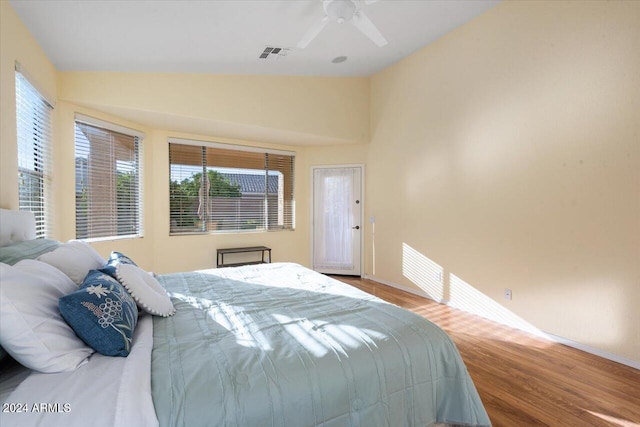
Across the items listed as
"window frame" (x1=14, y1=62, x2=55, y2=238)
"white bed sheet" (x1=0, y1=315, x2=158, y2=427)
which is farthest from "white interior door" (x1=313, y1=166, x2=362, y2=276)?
"white bed sheet" (x1=0, y1=315, x2=158, y2=427)

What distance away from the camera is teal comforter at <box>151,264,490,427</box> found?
1.05 m

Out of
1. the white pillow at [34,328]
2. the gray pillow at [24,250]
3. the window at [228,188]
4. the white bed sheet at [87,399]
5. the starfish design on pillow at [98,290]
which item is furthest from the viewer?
the window at [228,188]

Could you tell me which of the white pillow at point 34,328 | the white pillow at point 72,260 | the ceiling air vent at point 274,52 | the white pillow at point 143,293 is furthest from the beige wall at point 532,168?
the white pillow at point 72,260

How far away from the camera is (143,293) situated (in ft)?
5.24

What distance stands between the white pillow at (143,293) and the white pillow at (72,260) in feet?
0.69

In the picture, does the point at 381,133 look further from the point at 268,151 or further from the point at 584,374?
the point at 584,374

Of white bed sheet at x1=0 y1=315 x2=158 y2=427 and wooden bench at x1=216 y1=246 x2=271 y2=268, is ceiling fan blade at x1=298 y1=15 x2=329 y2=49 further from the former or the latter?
wooden bench at x1=216 y1=246 x2=271 y2=268

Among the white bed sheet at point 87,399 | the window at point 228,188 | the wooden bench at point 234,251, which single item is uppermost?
the window at point 228,188

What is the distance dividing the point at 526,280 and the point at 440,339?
6.90ft

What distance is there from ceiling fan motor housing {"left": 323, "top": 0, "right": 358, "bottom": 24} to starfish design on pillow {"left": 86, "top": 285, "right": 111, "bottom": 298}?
245cm

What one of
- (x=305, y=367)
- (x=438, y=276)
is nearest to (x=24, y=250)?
(x=305, y=367)

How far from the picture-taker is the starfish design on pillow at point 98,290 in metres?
1.28

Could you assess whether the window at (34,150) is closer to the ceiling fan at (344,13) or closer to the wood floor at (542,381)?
the ceiling fan at (344,13)

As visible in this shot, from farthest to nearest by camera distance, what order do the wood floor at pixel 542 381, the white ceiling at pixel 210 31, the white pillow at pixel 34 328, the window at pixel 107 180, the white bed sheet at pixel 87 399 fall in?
the window at pixel 107 180 < the white ceiling at pixel 210 31 < the wood floor at pixel 542 381 < the white pillow at pixel 34 328 < the white bed sheet at pixel 87 399
